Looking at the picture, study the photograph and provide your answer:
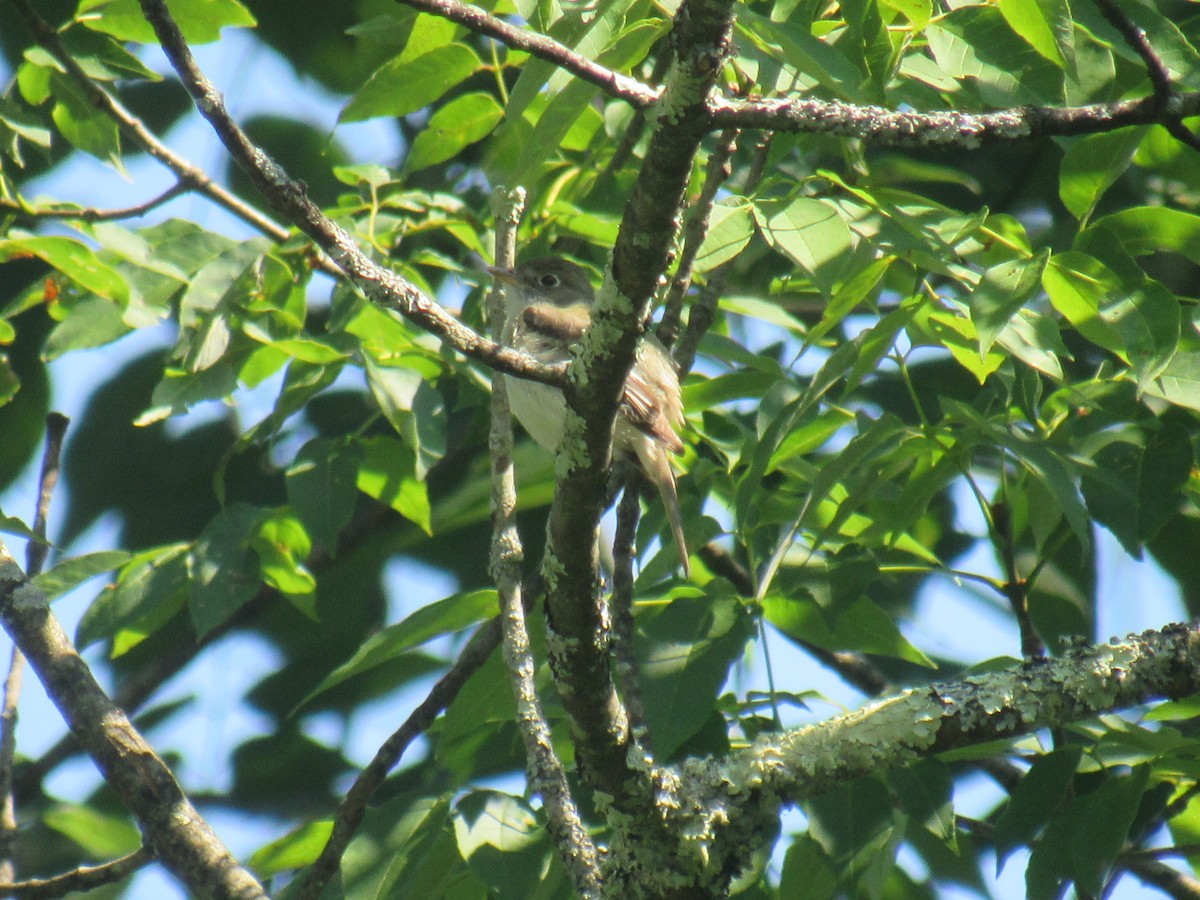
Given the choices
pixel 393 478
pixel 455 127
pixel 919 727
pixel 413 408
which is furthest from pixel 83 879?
pixel 455 127

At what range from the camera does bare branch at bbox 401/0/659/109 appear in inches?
88.7

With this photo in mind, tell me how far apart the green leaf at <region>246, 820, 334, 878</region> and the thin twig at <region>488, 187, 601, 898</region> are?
822 mm

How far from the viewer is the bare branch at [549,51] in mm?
2252

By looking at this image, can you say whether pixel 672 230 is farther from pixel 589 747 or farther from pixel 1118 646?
pixel 1118 646

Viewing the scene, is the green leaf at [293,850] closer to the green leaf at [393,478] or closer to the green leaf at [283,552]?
the green leaf at [283,552]

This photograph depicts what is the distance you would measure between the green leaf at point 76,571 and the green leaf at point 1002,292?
2.60 meters

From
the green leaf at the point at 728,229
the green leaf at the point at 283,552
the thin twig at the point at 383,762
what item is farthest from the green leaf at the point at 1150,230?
the green leaf at the point at 283,552

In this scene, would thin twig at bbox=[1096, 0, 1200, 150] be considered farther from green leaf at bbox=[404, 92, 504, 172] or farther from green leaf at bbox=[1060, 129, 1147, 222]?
green leaf at bbox=[404, 92, 504, 172]

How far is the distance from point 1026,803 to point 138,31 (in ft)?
11.3

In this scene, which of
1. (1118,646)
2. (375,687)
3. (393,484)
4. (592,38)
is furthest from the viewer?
(375,687)

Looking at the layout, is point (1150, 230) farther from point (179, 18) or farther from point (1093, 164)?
point (179, 18)

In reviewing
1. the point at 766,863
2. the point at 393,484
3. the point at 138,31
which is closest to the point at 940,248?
the point at 766,863

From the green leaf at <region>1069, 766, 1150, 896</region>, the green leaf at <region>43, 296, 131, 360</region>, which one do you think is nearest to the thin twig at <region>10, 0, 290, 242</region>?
the green leaf at <region>43, 296, 131, 360</region>

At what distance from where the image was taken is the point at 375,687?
5.30 metres
